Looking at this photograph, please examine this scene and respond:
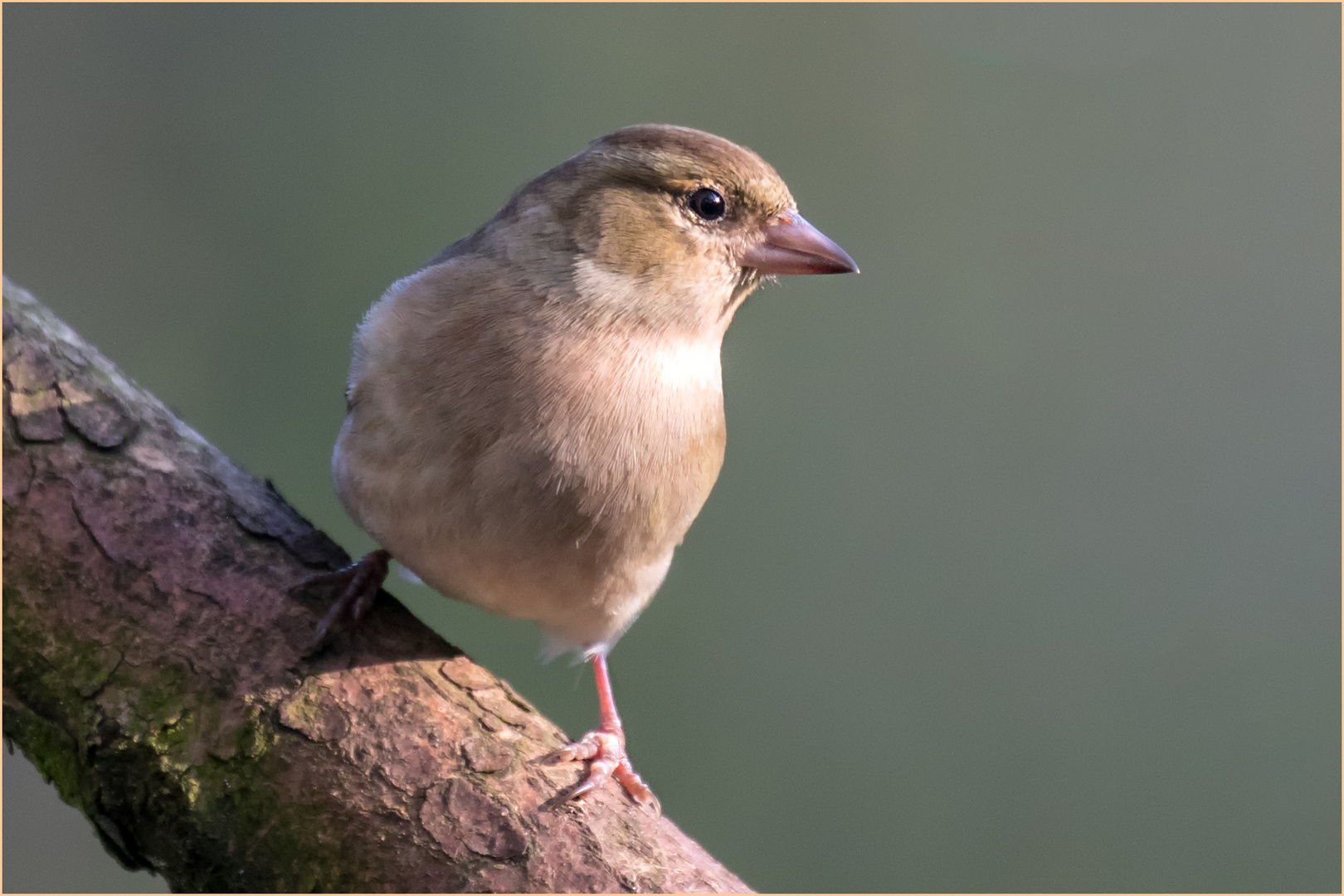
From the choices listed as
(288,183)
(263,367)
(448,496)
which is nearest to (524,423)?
(448,496)

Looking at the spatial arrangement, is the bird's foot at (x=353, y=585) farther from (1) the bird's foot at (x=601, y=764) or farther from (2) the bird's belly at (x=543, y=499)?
(1) the bird's foot at (x=601, y=764)

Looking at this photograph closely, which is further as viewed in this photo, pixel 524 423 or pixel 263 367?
pixel 263 367

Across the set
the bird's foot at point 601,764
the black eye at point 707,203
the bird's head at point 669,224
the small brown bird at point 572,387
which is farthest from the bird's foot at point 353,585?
the black eye at point 707,203

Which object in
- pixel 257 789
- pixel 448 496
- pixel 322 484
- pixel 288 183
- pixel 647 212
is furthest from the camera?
pixel 288 183

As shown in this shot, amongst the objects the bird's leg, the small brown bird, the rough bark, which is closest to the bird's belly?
the small brown bird

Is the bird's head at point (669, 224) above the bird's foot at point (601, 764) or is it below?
above

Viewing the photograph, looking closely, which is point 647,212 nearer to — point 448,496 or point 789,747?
point 448,496

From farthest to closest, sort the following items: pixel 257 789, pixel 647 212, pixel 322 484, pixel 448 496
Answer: pixel 322 484 < pixel 647 212 < pixel 448 496 < pixel 257 789
